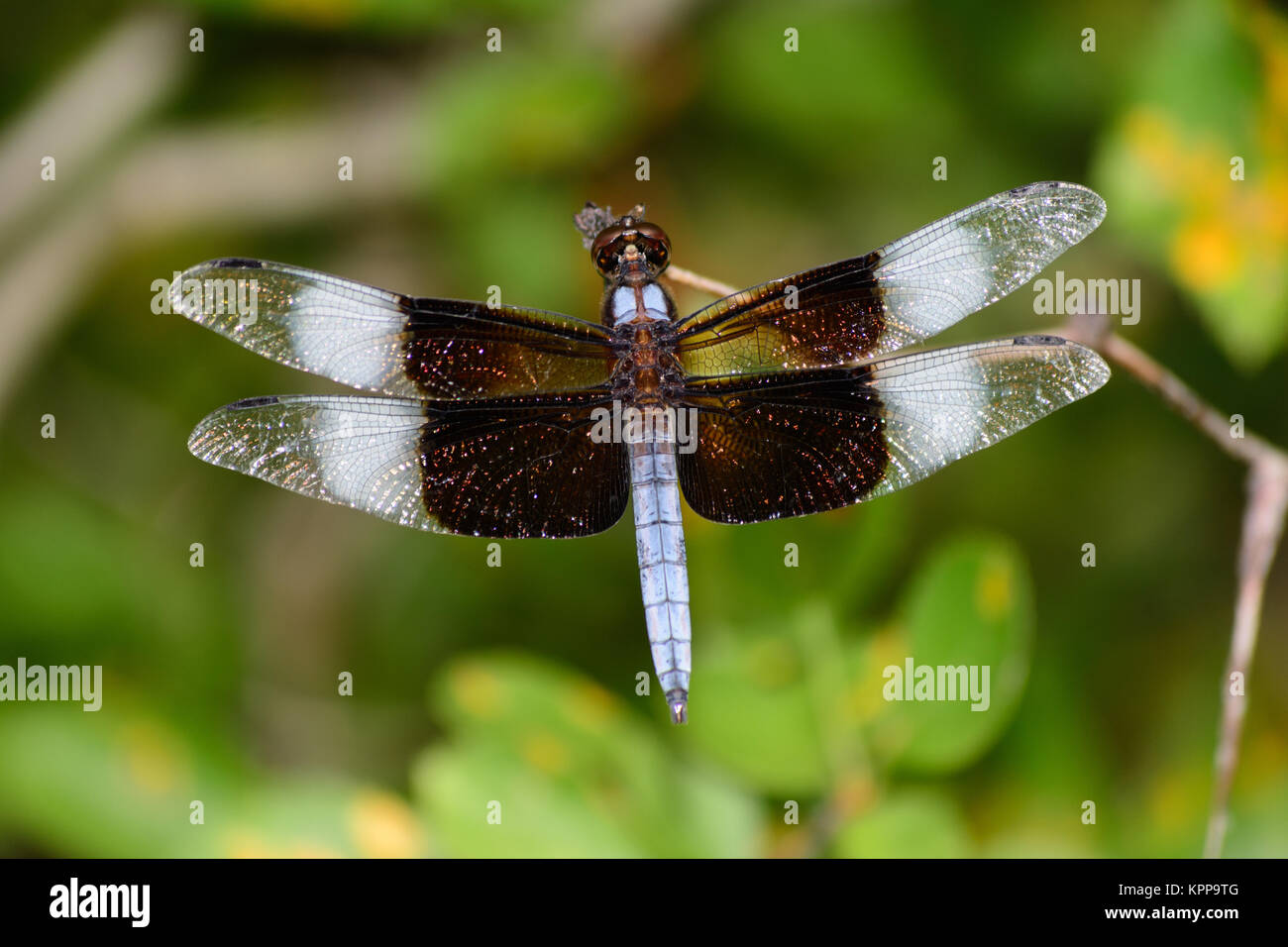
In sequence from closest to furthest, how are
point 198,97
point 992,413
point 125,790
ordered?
point 992,413 < point 125,790 < point 198,97

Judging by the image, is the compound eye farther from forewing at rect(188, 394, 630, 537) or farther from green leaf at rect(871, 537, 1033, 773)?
green leaf at rect(871, 537, 1033, 773)

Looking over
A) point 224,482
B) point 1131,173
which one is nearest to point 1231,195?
point 1131,173

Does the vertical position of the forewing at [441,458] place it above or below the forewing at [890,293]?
below

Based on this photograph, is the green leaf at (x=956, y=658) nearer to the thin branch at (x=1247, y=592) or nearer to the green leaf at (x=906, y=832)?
the green leaf at (x=906, y=832)

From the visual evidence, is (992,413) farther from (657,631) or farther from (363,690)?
(363,690)

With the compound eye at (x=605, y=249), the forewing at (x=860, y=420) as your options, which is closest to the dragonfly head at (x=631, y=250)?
the compound eye at (x=605, y=249)

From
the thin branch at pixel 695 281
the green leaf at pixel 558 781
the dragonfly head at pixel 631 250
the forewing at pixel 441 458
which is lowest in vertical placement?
the green leaf at pixel 558 781

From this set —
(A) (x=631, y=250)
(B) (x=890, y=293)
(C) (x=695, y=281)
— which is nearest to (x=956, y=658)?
(B) (x=890, y=293)
